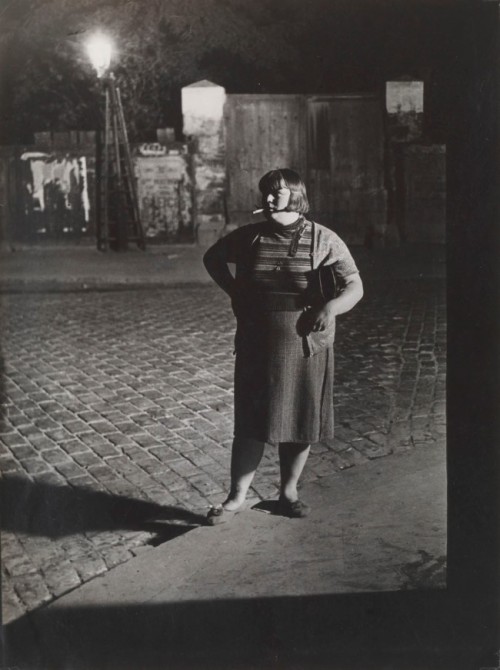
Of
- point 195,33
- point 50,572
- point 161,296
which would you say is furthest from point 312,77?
point 50,572

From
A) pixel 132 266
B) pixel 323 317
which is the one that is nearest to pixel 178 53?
pixel 132 266

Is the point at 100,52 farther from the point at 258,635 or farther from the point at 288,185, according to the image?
the point at 258,635

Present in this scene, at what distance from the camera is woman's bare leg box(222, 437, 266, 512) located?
3.95 m

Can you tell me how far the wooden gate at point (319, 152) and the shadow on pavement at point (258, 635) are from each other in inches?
489

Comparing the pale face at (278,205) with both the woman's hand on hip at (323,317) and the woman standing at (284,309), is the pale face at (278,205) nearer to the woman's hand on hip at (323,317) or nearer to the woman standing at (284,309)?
the woman standing at (284,309)

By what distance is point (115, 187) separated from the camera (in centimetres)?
1452

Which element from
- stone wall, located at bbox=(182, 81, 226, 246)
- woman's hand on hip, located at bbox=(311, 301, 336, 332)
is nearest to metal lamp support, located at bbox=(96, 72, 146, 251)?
stone wall, located at bbox=(182, 81, 226, 246)

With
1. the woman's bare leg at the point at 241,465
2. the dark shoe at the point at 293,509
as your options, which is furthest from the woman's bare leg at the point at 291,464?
the woman's bare leg at the point at 241,465

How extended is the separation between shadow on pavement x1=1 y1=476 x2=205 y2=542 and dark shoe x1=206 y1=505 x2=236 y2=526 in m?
0.11

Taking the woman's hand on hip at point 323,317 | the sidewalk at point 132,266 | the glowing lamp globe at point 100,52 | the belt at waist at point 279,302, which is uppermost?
the glowing lamp globe at point 100,52

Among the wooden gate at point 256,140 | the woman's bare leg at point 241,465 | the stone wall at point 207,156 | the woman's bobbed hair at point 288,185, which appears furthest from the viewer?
the wooden gate at point 256,140

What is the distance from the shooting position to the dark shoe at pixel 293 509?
400 cm

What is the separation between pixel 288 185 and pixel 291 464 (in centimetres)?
139

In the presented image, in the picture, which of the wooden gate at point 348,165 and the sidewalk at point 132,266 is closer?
the sidewalk at point 132,266
